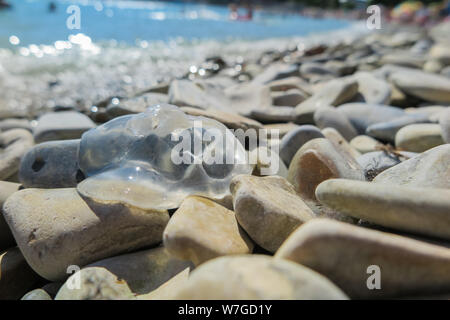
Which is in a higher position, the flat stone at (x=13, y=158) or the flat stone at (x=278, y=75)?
the flat stone at (x=278, y=75)

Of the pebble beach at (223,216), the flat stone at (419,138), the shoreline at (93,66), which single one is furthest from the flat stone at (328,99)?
the shoreline at (93,66)

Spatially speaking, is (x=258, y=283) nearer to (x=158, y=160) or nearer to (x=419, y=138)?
(x=158, y=160)

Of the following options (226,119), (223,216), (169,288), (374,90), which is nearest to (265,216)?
(223,216)

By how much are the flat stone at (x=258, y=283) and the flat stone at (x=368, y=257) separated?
0.10m

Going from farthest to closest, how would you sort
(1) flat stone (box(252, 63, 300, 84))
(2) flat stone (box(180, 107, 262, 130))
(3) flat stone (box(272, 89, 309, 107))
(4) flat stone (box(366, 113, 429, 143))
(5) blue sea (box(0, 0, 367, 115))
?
(5) blue sea (box(0, 0, 367, 115)) < (1) flat stone (box(252, 63, 300, 84)) < (3) flat stone (box(272, 89, 309, 107)) < (4) flat stone (box(366, 113, 429, 143)) < (2) flat stone (box(180, 107, 262, 130))

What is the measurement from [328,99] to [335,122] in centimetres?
59

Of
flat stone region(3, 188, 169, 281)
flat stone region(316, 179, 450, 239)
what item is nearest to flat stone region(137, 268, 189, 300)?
flat stone region(3, 188, 169, 281)

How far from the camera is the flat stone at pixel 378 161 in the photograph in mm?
1946

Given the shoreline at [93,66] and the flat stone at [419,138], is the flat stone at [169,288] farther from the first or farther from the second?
the shoreline at [93,66]

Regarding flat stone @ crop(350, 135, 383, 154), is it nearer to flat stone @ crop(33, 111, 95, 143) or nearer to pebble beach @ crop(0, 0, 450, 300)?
pebble beach @ crop(0, 0, 450, 300)

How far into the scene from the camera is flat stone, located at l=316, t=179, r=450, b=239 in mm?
1213

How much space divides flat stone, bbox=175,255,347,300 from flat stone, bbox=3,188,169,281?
625 mm
